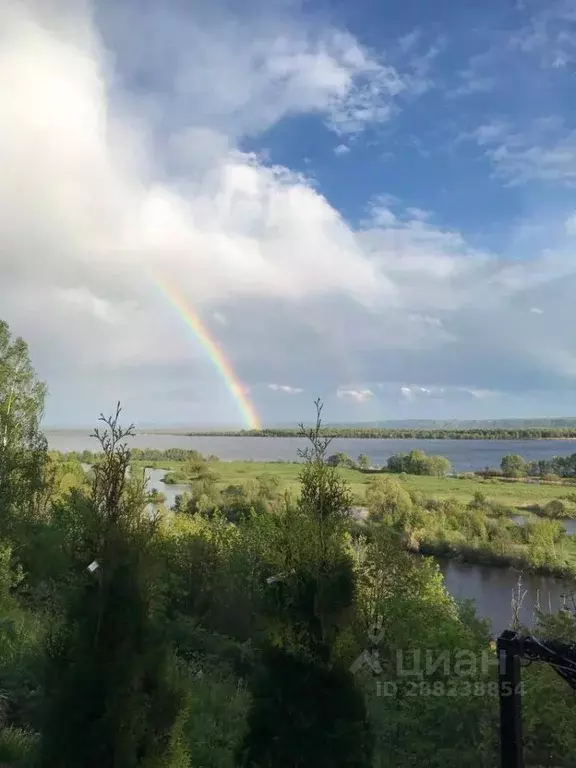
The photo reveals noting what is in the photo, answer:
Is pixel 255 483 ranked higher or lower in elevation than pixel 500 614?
higher

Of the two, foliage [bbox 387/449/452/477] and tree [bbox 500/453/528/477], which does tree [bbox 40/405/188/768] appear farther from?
tree [bbox 500/453/528/477]

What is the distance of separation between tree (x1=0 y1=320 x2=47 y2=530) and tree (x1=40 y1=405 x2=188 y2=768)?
45.3ft

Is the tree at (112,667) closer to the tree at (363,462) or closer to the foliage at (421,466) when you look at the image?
the tree at (363,462)

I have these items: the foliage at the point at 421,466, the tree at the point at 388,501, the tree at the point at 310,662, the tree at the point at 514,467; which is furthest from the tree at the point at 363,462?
the tree at the point at 310,662

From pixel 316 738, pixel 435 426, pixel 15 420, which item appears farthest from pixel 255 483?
pixel 435 426

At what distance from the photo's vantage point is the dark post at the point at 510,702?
114 inches

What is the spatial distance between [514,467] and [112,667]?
72.6 metres

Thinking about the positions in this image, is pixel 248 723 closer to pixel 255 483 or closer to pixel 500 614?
pixel 500 614

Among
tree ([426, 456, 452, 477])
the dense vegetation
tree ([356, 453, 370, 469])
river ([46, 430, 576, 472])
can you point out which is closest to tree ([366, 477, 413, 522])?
tree ([356, 453, 370, 469])

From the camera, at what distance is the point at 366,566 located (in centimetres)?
1570

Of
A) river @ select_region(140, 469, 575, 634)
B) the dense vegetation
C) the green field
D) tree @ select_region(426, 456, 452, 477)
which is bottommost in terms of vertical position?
river @ select_region(140, 469, 575, 634)

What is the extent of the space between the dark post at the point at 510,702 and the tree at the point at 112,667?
2.80m

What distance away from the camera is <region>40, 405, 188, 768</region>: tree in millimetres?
4262

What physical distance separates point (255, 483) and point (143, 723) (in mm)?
39659
